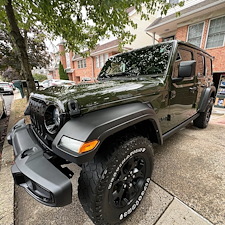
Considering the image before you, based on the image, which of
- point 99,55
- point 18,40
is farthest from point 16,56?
point 99,55

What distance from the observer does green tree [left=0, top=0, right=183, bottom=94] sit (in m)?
2.62

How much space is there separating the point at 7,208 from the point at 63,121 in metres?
1.40

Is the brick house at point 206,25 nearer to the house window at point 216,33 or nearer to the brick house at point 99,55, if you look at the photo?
the house window at point 216,33

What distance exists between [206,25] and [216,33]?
0.68 metres

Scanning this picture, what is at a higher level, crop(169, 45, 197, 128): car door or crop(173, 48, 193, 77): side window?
crop(173, 48, 193, 77): side window

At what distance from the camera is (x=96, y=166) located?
42.1 inches

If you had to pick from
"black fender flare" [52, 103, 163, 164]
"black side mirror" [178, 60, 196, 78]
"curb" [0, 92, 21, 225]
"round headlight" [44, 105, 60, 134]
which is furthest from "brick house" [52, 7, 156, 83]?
"black fender flare" [52, 103, 163, 164]

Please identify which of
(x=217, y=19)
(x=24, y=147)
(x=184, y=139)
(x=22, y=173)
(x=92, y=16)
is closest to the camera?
(x=22, y=173)

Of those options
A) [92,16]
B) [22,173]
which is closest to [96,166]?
[22,173]

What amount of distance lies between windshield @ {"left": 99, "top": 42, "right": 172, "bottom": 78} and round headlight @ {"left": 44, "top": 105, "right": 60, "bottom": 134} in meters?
1.47

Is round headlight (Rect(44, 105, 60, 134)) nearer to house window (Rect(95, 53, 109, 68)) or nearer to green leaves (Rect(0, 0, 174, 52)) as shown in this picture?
green leaves (Rect(0, 0, 174, 52))

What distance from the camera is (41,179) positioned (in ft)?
2.96

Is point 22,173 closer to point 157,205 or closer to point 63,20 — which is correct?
point 157,205

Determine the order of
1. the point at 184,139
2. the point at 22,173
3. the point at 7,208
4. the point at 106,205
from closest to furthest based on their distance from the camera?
the point at 22,173
the point at 106,205
the point at 7,208
the point at 184,139
